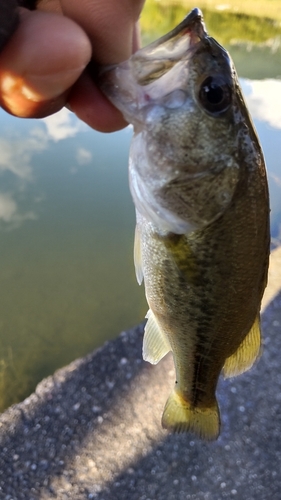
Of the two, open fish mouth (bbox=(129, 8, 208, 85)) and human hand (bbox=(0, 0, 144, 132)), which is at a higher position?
human hand (bbox=(0, 0, 144, 132))

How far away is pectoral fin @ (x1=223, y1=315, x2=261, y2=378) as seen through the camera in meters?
1.58

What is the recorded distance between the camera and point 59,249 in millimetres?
5250

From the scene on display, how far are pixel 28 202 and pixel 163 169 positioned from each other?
15.6 ft

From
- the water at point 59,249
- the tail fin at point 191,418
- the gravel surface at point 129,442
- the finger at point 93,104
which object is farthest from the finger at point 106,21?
the water at point 59,249

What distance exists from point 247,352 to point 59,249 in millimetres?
3932

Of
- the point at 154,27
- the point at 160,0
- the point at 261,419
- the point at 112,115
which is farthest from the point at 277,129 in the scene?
the point at 160,0

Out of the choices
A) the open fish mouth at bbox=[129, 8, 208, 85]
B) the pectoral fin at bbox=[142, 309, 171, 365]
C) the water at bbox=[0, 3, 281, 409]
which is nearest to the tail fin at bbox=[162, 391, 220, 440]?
the pectoral fin at bbox=[142, 309, 171, 365]

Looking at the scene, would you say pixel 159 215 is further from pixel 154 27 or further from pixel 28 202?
pixel 154 27

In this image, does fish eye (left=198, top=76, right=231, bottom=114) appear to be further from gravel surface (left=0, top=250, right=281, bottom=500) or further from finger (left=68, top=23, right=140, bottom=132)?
gravel surface (left=0, top=250, right=281, bottom=500)

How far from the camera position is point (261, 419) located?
3211mm

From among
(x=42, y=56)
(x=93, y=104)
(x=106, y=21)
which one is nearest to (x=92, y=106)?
(x=93, y=104)

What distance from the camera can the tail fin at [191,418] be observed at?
5.73ft

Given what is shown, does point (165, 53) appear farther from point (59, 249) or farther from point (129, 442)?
point (59, 249)

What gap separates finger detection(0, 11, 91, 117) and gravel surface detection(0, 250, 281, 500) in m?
2.57
